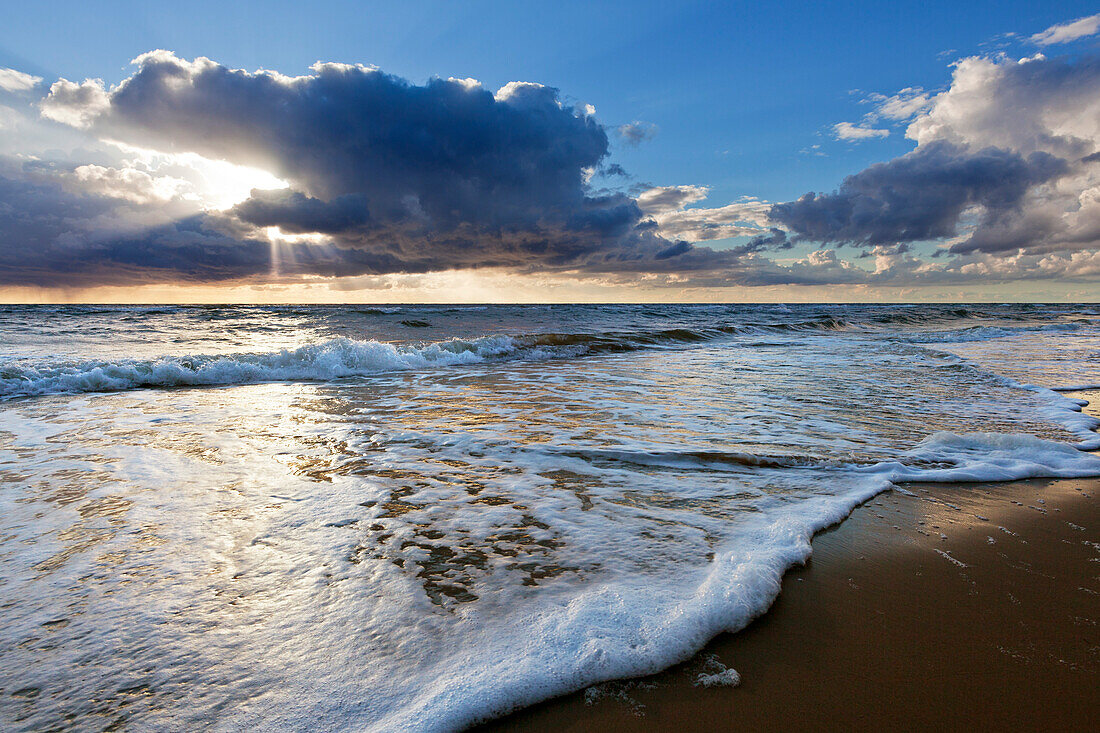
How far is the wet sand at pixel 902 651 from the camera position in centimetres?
164

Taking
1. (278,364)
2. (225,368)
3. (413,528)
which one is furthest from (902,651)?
(278,364)

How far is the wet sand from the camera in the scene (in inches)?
64.7

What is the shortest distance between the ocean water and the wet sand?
125 mm

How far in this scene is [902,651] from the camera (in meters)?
1.92

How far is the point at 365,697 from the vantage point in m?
1.71

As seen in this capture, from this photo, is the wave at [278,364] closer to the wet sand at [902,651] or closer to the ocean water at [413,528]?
the ocean water at [413,528]

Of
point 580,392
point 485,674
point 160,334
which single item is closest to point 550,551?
point 485,674

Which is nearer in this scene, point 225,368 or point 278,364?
point 225,368

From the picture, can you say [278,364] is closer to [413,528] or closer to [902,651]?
[413,528]

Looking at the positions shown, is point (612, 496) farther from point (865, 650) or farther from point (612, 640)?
point (865, 650)

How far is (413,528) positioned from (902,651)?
244 cm

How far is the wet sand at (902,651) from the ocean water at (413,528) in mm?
125

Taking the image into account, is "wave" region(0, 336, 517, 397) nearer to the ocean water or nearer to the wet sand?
the ocean water

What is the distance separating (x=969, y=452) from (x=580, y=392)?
4869 mm
